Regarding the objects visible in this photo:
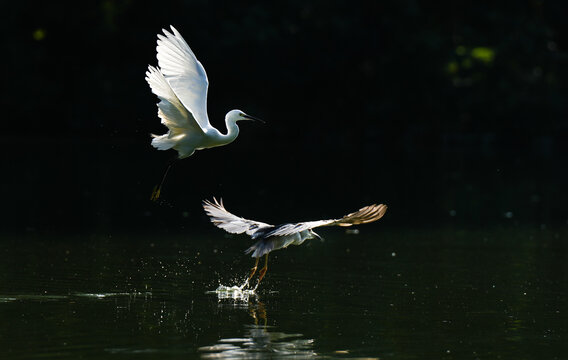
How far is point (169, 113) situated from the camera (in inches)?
488

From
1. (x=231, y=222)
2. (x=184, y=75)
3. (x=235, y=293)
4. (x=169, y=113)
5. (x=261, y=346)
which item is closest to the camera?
(x=261, y=346)

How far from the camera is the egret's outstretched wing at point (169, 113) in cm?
1163

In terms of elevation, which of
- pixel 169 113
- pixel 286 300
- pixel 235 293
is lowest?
pixel 286 300

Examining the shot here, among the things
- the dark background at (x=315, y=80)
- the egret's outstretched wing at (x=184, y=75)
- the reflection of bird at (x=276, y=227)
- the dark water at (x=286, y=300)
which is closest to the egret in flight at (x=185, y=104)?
the egret's outstretched wing at (x=184, y=75)

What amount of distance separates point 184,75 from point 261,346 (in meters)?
4.61

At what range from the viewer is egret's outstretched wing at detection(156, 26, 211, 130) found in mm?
13461

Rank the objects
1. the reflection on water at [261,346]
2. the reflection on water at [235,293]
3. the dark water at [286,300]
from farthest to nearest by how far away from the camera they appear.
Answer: the reflection on water at [235,293] → the dark water at [286,300] → the reflection on water at [261,346]

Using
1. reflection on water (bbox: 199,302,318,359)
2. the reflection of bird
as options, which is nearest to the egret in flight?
the reflection of bird

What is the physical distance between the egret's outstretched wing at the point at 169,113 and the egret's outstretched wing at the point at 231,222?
102 cm

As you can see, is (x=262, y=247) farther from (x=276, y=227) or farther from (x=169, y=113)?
(x=169, y=113)

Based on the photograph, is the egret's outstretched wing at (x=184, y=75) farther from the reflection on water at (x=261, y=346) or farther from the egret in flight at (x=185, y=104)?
the reflection on water at (x=261, y=346)

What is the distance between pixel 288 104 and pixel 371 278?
3591 centimetres

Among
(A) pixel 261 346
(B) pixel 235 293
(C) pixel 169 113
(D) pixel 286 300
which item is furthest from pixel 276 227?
(A) pixel 261 346

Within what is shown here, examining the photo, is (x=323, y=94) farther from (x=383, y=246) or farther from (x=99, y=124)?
(x=383, y=246)
